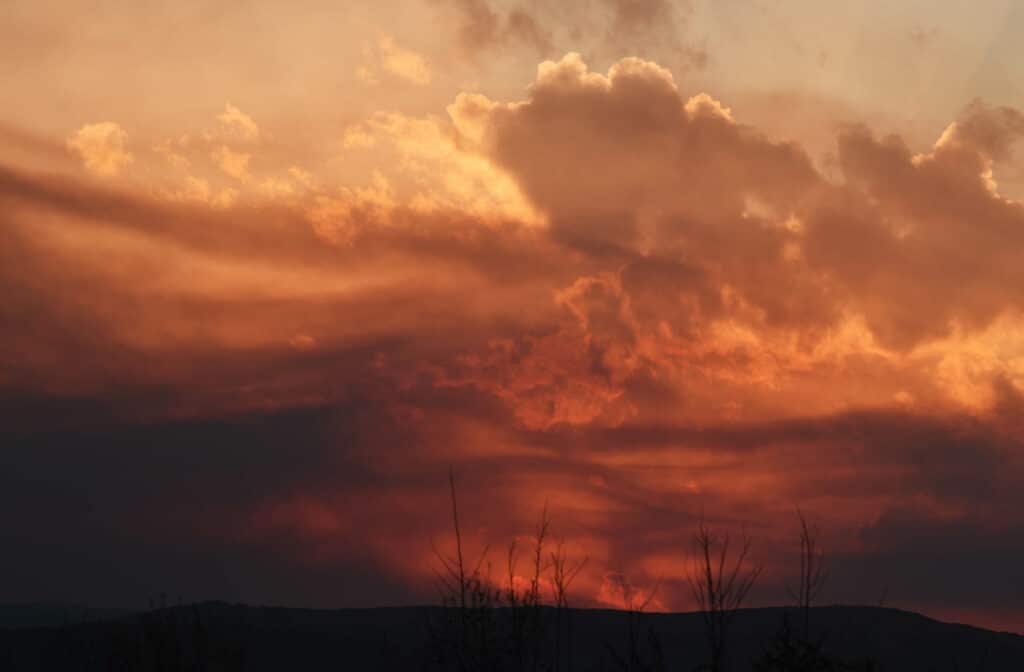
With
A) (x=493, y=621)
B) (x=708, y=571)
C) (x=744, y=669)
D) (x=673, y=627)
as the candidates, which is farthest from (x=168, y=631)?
(x=673, y=627)

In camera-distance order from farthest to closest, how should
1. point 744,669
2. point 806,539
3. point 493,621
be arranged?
point 744,669 < point 493,621 < point 806,539

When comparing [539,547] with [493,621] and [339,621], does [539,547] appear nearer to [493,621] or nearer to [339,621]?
[493,621]

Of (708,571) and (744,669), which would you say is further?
(744,669)

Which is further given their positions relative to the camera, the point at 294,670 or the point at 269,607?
the point at 269,607

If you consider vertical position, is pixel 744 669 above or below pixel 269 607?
below

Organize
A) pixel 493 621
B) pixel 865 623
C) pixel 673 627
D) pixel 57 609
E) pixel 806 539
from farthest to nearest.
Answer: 1. pixel 57 609
2. pixel 673 627
3. pixel 865 623
4. pixel 493 621
5. pixel 806 539

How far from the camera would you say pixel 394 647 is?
4097 centimetres

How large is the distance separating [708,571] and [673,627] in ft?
112

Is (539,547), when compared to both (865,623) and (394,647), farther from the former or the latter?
(865,623)

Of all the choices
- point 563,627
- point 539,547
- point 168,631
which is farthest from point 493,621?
point 563,627

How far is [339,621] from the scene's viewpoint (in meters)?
45.6

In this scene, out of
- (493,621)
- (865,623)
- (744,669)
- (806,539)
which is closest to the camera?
(806,539)

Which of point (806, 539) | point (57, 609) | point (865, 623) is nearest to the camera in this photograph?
point (806, 539)

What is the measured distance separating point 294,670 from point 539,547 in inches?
1026
